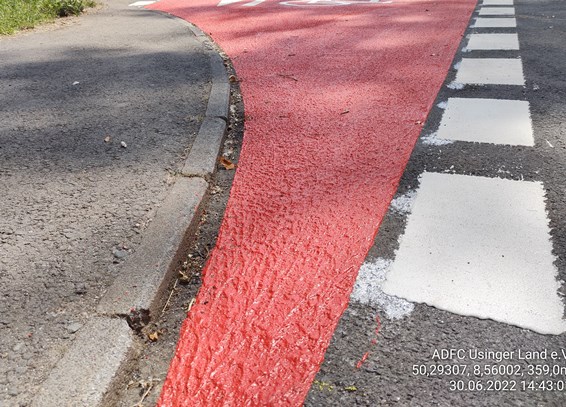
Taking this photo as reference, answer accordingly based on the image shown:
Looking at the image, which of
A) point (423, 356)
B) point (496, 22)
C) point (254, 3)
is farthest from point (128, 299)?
point (254, 3)


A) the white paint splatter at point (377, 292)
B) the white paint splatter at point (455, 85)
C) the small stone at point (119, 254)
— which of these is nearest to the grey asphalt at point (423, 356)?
the white paint splatter at point (377, 292)

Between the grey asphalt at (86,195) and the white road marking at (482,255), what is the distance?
1045mm

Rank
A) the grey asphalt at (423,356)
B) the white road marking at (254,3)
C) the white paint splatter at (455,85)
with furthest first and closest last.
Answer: the white road marking at (254,3) < the white paint splatter at (455,85) < the grey asphalt at (423,356)

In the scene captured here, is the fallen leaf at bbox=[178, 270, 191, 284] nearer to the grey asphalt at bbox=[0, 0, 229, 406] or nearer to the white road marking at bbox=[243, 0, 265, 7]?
the grey asphalt at bbox=[0, 0, 229, 406]

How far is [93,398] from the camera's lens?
4.58ft

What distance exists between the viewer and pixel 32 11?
7141 millimetres

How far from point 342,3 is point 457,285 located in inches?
290

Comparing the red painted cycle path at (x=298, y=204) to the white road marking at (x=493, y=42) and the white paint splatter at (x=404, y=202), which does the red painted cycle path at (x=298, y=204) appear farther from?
the white road marking at (x=493, y=42)

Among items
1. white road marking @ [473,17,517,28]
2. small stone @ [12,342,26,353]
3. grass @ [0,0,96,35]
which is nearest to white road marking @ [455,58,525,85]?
white road marking @ [473,17,517,28]

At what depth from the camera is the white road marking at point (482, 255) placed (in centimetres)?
167

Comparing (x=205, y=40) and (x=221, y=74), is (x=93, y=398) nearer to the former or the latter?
(x=221, y=74)

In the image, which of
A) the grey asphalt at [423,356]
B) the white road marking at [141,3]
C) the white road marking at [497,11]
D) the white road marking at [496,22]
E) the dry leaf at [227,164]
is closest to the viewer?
the grey asphalt at [423,356]

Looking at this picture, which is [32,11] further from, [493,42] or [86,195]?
[493,42]

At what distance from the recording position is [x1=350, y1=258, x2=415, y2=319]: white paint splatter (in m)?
1.69
